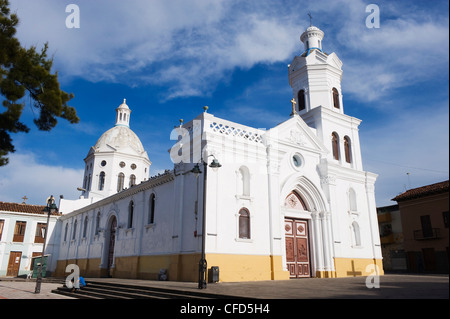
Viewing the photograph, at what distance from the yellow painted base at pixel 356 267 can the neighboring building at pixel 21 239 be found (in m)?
27.8

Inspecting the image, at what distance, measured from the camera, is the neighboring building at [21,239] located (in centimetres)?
3450

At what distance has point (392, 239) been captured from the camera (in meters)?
34.3

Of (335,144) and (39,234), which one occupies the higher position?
(335,144)

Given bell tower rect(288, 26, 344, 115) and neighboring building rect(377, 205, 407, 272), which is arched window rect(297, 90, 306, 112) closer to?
bell tower rect(288, 26, 344, 115)

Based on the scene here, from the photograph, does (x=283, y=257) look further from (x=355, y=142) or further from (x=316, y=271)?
(x=355, y=142)

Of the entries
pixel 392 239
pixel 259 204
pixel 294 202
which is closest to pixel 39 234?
pixel 259 204

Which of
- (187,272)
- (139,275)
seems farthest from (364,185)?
(139,275)

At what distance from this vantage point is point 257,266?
16.7 metres

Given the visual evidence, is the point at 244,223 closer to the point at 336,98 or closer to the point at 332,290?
the point at 332,290

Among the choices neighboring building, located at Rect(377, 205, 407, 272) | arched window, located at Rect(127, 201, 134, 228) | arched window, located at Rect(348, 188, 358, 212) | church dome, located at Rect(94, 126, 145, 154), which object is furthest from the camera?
church dome, located at Rect(94, 126, 145, 154)

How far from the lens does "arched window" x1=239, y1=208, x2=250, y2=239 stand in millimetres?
16984

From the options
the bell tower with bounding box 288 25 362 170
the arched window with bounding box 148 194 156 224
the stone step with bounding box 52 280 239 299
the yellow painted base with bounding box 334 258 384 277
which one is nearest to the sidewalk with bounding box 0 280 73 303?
the stone step with bounding box 52 280 239 299

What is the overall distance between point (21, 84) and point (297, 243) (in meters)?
15.3

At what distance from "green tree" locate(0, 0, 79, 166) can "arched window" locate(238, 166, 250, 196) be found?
879 cm
